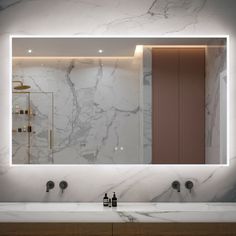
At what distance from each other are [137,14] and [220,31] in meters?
0.64

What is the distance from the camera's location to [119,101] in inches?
125

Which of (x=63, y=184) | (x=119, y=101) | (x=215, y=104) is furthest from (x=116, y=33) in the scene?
(x=63, y=184)

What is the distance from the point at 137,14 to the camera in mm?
3203

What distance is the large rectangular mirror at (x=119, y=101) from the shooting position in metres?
3.16

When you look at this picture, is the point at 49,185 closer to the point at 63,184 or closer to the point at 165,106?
the point at 63,184

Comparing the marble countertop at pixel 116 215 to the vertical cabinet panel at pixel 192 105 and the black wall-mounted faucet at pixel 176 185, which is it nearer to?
the black wall-mounted faucet at pixel 176 185

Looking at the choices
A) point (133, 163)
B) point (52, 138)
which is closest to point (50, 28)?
point (52, 138)

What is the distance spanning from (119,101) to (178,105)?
446mm

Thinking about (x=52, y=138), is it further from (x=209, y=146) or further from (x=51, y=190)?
(x=209, y=146)

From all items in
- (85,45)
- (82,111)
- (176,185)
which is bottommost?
(176,185)

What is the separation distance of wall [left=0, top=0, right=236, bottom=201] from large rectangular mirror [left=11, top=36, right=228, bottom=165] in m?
0.06

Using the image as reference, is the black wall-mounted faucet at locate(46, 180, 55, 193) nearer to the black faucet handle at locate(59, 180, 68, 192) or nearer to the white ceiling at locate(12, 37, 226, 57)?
the black faucet handle at locate(59, 180, 68, 192)

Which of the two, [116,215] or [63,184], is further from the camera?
[63,184]

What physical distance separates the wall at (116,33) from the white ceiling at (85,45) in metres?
0.06
